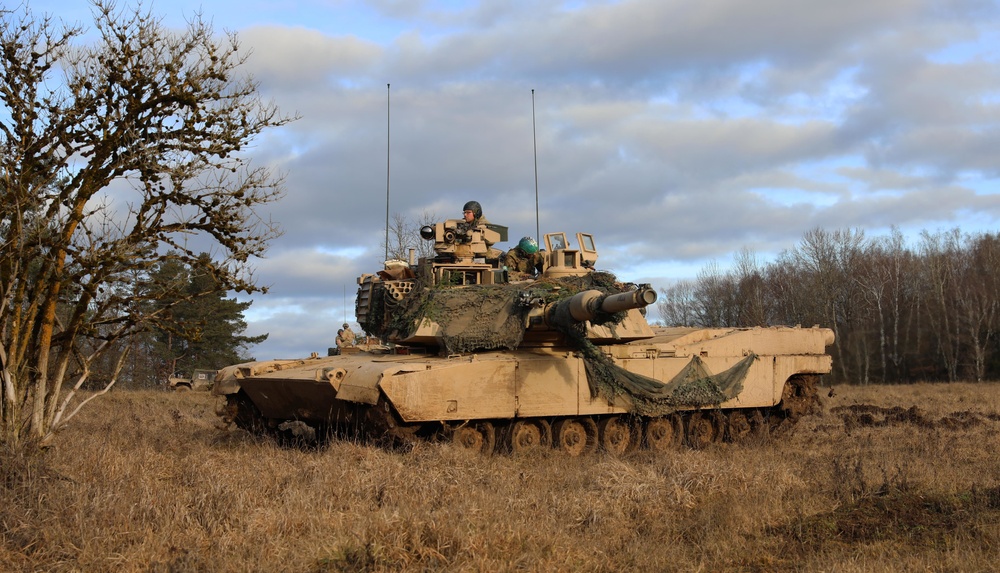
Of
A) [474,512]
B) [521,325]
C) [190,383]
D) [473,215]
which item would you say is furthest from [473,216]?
[190,383]

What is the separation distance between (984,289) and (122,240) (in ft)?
139

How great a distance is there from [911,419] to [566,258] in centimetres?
827

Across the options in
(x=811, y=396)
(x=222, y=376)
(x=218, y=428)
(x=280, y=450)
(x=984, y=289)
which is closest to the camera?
(x=280, y=450)

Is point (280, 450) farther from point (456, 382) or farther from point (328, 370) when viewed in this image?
point (456, 382)

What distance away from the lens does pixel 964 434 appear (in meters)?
15.6

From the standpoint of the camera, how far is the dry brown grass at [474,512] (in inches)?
261

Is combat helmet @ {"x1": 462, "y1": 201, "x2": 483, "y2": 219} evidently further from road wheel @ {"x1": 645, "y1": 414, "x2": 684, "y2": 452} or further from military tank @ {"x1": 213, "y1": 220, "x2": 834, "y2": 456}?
road wheel @ {"x1": 645, "y1": 414, "x2": 684, "y2": 452}

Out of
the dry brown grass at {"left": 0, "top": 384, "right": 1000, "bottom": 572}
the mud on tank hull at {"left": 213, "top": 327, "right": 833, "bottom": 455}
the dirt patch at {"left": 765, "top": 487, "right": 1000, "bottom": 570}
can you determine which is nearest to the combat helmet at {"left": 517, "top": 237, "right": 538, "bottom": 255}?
the mud on tank hull at {"left": 213, "top": 327, "right": 833, "bottom": 455}

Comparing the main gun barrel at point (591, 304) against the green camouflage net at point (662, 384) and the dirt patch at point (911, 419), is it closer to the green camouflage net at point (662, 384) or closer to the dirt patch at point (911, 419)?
the green camouflage net at point (662, 384)

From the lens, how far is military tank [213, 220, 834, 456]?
12320 mm

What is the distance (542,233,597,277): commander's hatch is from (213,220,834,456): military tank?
23mm

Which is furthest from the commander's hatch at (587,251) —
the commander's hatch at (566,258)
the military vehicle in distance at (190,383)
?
the military vehicle in distance at (190,383)

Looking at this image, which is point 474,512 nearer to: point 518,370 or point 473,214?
point 518,370

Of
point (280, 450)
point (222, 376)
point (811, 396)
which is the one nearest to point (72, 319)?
point (280, 450)
